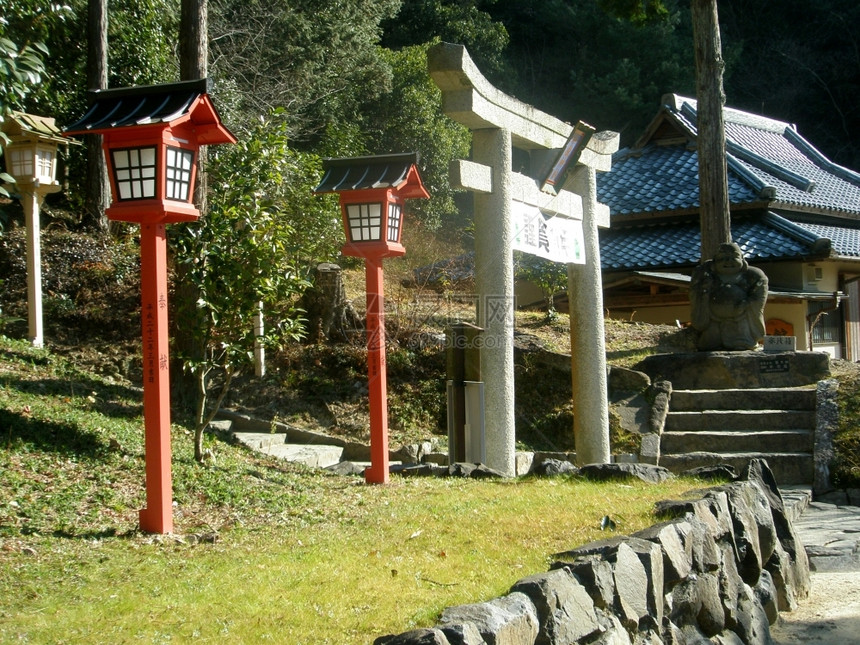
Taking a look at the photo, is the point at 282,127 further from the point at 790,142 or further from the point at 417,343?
the point at 790,142

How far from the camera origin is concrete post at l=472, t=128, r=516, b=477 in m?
8.81

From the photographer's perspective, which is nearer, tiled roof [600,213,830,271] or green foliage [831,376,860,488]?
green foliage [831,376,860,488]

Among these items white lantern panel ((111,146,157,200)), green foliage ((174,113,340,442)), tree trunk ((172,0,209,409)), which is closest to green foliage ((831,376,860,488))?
green foliage ((174,113,340,442))

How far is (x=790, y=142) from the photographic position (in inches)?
943

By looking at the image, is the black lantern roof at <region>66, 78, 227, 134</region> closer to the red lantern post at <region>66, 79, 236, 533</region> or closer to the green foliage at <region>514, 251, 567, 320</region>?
the red lantern post at <region>66, 79, 236, 533</region>

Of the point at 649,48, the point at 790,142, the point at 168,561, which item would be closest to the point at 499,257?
the point at 168,561

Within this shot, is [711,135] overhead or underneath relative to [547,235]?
overhead

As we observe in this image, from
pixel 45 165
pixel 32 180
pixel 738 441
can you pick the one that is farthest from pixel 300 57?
pixel 738 441

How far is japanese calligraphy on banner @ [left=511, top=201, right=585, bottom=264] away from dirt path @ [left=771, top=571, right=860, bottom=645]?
4.21 metres

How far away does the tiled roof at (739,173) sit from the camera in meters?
19.4

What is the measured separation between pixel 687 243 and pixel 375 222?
40.1 feet

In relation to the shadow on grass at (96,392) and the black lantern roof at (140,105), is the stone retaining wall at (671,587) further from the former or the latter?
the shadow on grass at (96,392)

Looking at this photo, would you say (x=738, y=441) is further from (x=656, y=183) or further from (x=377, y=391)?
(x=656, y=183)

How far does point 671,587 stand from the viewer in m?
5.01
